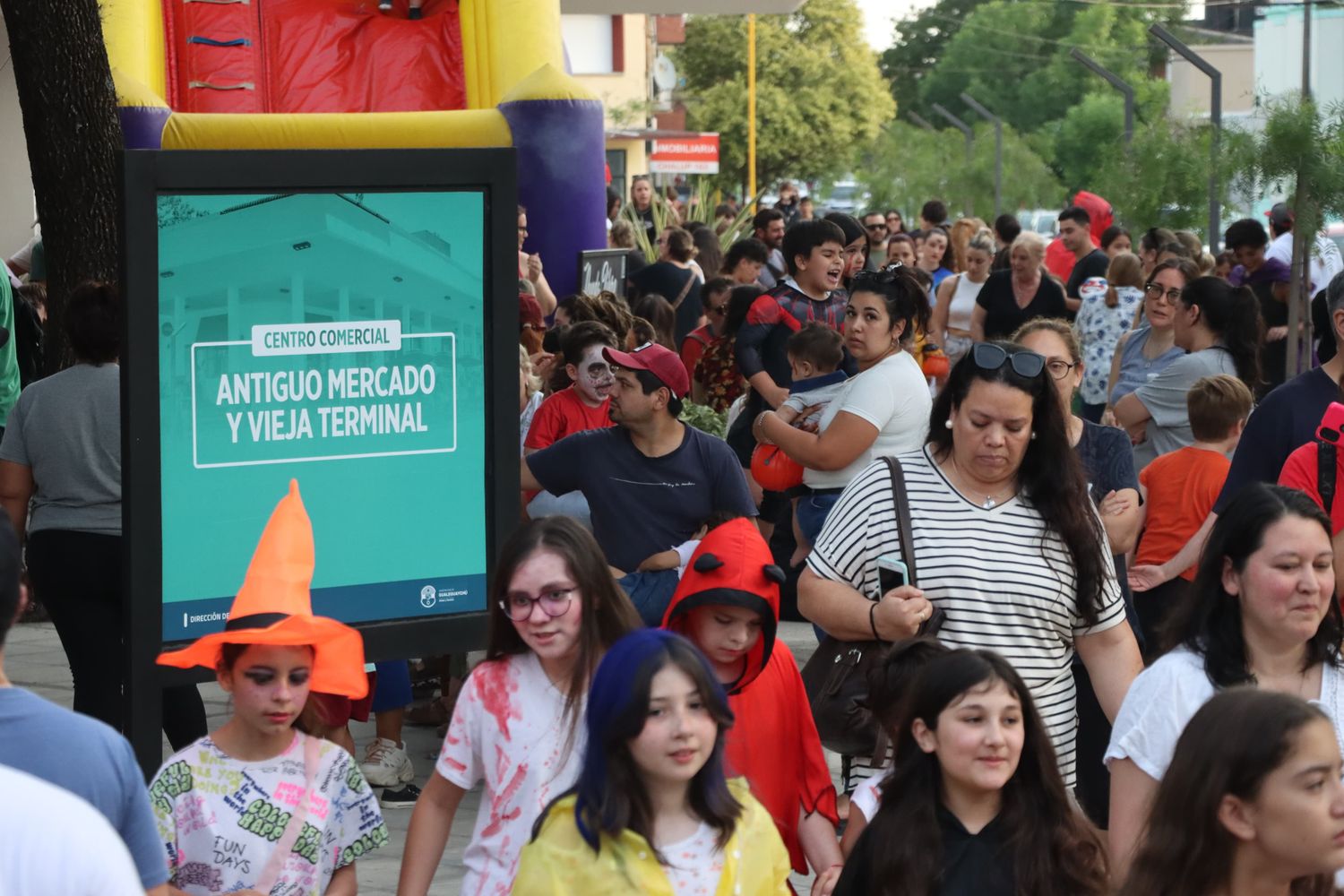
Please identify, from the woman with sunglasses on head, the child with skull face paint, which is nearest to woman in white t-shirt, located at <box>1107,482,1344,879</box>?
the child with skull face paint

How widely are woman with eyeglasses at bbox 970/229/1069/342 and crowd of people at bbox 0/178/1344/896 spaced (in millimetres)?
5755

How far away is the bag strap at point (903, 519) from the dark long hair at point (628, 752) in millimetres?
1106

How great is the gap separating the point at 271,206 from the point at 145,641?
113cm

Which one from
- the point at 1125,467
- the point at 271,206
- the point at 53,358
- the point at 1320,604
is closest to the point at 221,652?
the point at 271,206

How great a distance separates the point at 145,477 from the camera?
4746 mm

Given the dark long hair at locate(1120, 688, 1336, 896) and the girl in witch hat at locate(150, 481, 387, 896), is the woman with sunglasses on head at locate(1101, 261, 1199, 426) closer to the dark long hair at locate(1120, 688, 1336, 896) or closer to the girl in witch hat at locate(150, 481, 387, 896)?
the girl in witch hat at locate(150, 481, 387, 896)

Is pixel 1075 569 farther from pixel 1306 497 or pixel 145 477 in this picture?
pixel 145 477

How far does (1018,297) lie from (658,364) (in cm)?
749

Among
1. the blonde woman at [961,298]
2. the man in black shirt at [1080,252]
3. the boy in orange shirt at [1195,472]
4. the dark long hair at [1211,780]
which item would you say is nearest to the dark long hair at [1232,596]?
the dark long hair at [1211,780]

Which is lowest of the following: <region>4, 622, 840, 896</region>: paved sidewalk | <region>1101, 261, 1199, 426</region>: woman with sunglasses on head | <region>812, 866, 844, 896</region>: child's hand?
<region>4, 622, 840, 896</region>: paved sidewalk

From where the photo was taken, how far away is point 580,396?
783cm

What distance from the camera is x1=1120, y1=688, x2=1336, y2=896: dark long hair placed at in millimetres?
3057

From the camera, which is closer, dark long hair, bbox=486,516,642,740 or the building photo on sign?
dark long hair, bbox=486,516,642,740

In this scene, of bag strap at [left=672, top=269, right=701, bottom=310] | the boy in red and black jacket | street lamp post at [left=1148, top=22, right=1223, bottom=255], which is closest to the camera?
the boy in red and black jacket
